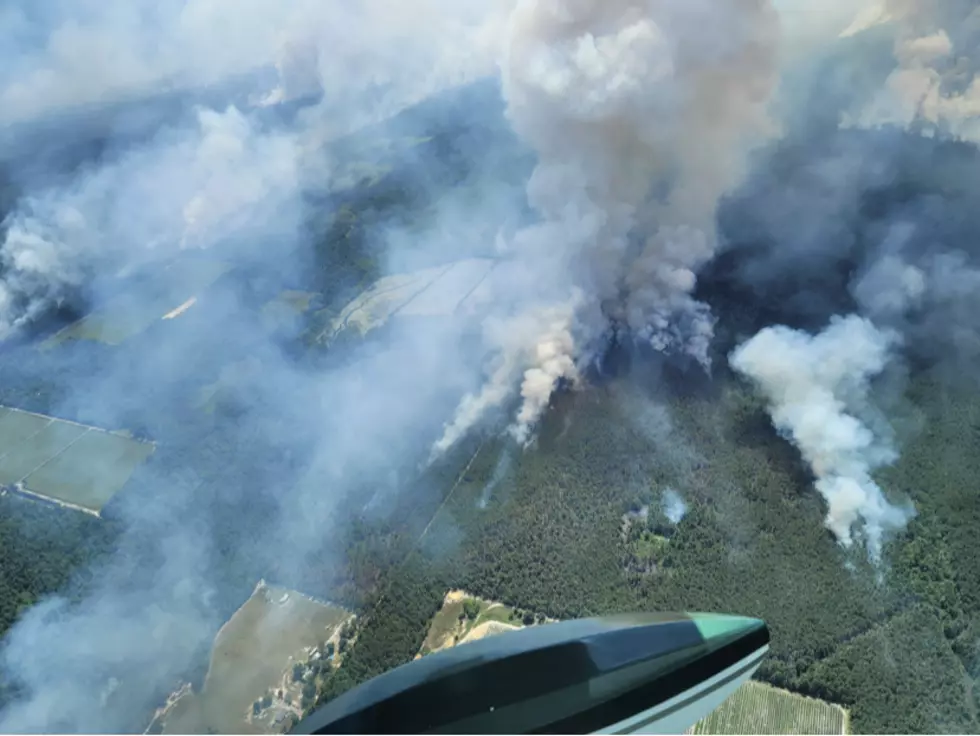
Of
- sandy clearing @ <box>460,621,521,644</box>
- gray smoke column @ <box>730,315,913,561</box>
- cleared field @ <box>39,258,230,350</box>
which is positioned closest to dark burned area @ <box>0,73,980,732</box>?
gray smoke column @ <box>730,315,913,561</box>

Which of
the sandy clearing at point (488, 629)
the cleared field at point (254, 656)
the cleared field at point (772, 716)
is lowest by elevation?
the cleared field at point (772, 716)

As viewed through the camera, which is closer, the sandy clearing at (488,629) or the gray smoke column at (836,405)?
the sandy clearing at (488,629)

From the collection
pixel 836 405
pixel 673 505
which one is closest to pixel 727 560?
pixel 673 505

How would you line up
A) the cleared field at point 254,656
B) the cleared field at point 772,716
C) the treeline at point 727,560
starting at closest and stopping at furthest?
the cleared field at point 772,716, the treeline at point 727,560, the cleared field at point 254,656

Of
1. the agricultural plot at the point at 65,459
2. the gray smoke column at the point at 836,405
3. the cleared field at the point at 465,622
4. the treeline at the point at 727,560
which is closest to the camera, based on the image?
the treeline at the point at 727,560

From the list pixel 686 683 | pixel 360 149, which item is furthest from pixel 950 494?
pixel 360 149

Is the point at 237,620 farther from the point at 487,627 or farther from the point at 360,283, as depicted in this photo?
the point at 360,283

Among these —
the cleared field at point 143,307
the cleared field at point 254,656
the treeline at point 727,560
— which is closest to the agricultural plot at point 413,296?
the cleared field at point 143,307

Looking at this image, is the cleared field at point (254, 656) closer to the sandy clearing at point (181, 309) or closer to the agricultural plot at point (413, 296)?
the agricultural plot at point (413, 296)
